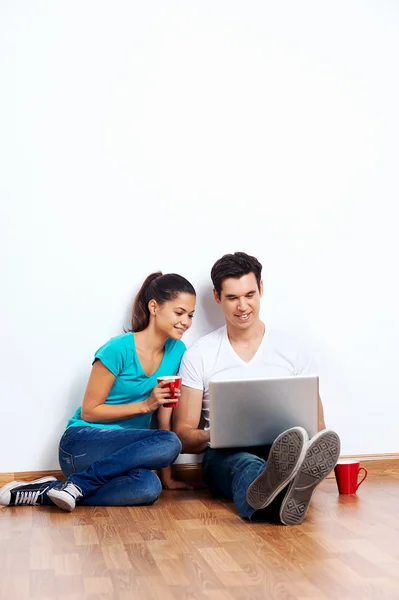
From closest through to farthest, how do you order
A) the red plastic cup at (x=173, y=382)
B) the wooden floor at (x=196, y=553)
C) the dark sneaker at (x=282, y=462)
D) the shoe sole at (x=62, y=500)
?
the wooden floor at (x=196, y=553) → the dark sneaker at (x=282, y=462) → the shoe sole at (x=62, y=500) → the red plastic cup at (x=173, y=382)

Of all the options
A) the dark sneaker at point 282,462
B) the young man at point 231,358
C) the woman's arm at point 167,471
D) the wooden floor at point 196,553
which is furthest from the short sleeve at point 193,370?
the dark sneaker at point 282,462

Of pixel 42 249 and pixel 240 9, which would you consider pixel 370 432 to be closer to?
pixel 42 249

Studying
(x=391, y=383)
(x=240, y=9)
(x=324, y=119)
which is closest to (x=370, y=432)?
(x=391, y=383)

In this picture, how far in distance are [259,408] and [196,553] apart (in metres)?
0.66

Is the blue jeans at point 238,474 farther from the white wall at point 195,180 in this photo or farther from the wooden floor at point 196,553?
the white wall at point 195,180

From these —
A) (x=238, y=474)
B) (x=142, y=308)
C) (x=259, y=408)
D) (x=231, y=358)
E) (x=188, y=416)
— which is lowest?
(x=238, y=474)

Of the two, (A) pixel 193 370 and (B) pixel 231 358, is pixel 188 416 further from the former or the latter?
(B) pixel 231 358

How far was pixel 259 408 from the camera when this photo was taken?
9.30 ft

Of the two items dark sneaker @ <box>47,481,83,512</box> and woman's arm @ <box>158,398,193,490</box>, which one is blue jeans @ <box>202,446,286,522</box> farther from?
dark sneaker @ <box>47,481,83,512</box>

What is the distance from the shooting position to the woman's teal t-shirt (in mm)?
3275

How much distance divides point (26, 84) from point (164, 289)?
1.04 metres

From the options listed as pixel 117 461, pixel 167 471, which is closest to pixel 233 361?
pixel 167 471

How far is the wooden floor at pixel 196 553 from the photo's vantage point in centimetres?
198

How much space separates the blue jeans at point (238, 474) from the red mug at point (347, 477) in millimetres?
391
